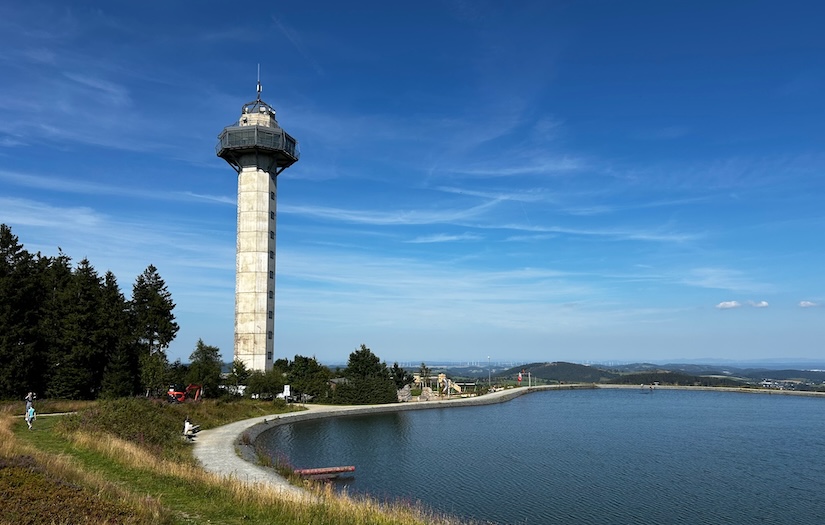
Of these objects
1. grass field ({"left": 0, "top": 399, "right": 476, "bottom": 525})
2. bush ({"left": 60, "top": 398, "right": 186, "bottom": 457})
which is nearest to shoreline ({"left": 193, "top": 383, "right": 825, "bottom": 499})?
grass field ({"left": 0, "top": 399, "right": 476, "bottom": 525})

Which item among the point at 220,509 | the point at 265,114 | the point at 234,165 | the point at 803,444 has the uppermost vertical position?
the point at 265,114

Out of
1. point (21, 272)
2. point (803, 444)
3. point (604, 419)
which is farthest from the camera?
point (604, 419)

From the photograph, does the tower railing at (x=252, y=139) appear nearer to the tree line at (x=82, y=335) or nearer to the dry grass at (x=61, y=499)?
the tree line at (x=82, y=335)

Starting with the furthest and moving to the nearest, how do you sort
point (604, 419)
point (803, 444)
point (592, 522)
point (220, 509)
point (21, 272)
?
point (604, 419), point (803, 444), point (21, 272), point (592, 522), point (220, 509)

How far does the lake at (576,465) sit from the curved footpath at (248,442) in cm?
215

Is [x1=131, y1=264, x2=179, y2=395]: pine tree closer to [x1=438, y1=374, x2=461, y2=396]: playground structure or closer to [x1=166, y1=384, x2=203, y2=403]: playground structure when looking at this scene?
[x1=166, y1=384, x2=203, y2=403]: playground structure

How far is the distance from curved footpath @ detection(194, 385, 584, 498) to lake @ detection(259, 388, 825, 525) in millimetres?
2150

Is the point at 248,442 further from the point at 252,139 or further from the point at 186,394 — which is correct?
the point at 252,139

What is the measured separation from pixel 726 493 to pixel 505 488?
13.4m

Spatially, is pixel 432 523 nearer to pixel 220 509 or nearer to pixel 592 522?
pixel 220 509

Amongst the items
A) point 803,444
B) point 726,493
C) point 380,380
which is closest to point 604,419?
point 803,444

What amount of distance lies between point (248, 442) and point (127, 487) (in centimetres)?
2114

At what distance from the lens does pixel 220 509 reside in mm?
18469

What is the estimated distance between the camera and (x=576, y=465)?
135 ft
